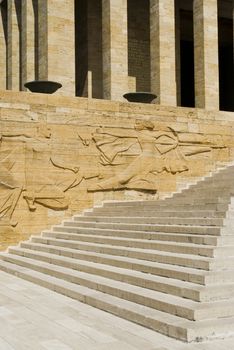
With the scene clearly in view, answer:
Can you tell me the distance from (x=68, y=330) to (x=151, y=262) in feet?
8.00

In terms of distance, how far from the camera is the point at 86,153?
1494 cm

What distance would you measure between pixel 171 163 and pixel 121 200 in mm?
1892

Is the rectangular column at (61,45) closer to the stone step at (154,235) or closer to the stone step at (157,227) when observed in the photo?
the stone step at (154,235)

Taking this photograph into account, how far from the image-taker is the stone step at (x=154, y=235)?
8062mm

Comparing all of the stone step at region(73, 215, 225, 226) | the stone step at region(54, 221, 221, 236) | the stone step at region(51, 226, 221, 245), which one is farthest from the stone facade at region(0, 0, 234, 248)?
the stone step at region(54, 221, 221, 236)

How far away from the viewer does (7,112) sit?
14039mm

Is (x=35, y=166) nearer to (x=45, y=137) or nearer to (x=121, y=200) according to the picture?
(x=45, y=137)

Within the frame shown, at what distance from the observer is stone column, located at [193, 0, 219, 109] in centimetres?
1981

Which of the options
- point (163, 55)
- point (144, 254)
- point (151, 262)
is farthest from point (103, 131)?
point (151, 262)

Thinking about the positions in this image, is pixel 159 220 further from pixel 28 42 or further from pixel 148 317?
pixel 28 42

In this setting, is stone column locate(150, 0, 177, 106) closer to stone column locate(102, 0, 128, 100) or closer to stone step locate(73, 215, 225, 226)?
stone column locate(102, 0, 128, 100)

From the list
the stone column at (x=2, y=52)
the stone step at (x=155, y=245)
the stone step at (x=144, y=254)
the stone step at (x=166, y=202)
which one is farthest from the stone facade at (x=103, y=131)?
the stone column at (x=2, y=52)

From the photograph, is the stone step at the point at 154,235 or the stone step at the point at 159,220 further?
the stone step at the point at 159,220

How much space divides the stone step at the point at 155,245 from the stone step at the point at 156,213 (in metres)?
0.97
